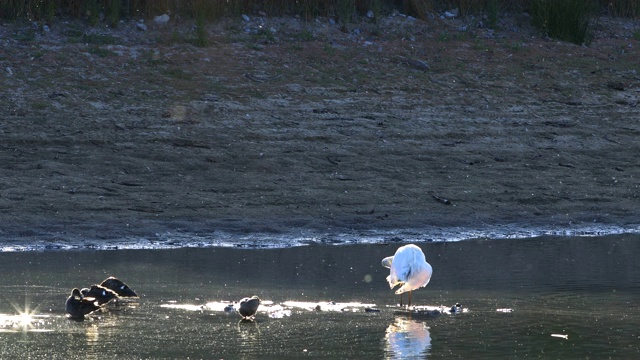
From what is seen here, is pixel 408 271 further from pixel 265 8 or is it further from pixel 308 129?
pixel 265 8

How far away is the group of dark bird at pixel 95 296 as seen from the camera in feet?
26.5

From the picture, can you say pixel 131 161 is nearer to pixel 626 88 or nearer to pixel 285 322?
pixel 285 322

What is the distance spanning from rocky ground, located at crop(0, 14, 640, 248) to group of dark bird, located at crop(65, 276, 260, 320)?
288cm

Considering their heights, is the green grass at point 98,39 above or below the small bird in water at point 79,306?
above

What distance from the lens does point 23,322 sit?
25.5ft

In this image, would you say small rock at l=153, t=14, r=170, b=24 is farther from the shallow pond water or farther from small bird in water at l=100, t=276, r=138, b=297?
small bird in water at l=100, t=276, r=138, b=297

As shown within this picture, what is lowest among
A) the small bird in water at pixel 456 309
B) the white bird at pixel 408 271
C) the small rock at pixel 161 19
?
the small bird in water at pixel 456 309

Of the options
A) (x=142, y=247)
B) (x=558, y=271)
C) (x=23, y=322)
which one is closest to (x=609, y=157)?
(x=558, y=271)

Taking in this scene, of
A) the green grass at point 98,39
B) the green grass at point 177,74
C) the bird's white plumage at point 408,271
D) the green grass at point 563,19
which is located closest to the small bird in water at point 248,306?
the bird's white plumage at point 408,271

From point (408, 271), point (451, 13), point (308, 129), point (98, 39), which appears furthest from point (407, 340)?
point (451, 13)

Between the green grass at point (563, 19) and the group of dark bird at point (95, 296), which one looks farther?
the green grass at point (563, 19)

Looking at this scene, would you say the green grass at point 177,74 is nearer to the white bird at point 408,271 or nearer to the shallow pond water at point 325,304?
the shallow pond water at point 325,304

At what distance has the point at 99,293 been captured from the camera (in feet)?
27.4

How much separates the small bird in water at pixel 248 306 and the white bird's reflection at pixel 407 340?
2.79 ft
